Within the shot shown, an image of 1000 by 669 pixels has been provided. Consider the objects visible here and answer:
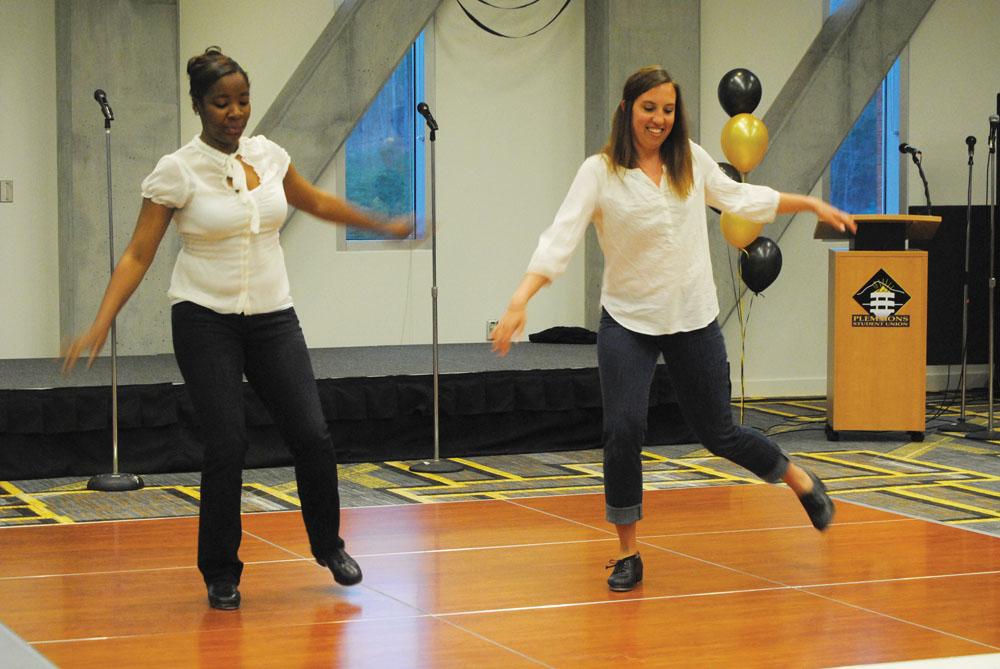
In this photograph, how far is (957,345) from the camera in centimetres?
933

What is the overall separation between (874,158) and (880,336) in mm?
2632

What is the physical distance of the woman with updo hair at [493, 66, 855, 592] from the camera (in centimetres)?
387

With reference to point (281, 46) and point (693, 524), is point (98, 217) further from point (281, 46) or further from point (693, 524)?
point (693, 524)

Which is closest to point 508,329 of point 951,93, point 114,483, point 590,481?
point 590,481

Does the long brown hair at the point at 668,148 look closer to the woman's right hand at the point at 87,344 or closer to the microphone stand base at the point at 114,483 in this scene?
the woman's right hand at the point at 87,344

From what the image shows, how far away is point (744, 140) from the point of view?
705 cm

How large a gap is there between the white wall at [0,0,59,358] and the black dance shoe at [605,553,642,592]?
4.77 m

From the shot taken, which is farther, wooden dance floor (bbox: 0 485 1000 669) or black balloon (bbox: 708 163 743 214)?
black balloon (bbox: 708 163 743 214)

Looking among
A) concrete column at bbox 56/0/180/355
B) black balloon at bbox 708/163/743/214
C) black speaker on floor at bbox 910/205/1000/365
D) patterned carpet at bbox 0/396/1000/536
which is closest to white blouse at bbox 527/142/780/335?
patterned carpet at bbox 0/396/1000/536

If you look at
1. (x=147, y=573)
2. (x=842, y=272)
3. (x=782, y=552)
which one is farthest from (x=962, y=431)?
(x=147, y=573)

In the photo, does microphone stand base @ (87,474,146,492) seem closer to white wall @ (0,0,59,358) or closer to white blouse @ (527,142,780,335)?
white wall @ (0,0,59,358)

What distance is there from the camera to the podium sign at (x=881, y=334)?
728cm

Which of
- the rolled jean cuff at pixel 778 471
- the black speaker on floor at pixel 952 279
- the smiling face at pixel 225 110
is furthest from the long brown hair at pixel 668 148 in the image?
the black speaker on floor at pixel 952 279

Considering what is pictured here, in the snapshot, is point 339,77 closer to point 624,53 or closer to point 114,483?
point 624,53
